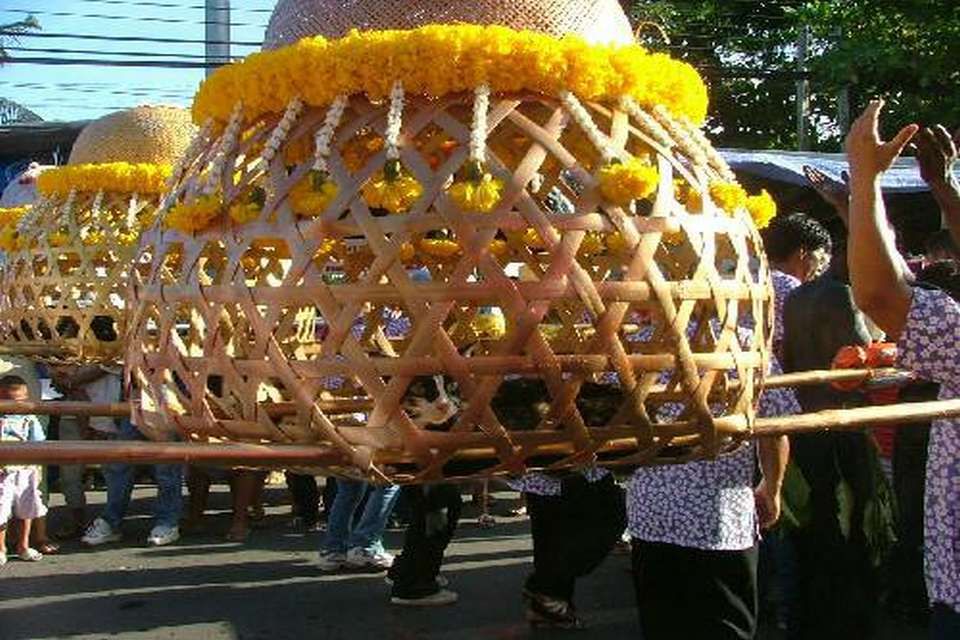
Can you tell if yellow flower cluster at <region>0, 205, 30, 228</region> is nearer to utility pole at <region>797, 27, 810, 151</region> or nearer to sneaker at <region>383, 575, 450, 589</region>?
sneaker at <region>383, 575, 450, 589</region>

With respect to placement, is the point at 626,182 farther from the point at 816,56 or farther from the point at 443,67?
the point at 816,56

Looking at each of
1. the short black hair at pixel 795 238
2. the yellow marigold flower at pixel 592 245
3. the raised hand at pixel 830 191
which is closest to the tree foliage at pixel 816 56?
the short black hair at pixel 795 238

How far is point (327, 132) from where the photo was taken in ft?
4.81

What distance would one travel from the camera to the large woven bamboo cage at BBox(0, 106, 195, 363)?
2832mm

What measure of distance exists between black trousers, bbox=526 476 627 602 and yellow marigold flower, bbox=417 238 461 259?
Result: 271 centimetres

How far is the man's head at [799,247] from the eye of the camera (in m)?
4.87

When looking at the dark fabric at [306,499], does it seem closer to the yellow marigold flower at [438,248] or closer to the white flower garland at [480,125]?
the yellow marigold flower at [438,248]

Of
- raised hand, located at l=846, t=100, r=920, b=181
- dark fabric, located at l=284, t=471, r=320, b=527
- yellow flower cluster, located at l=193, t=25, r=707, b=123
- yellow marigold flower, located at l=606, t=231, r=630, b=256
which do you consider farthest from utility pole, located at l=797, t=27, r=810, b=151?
yellow flower cluster, located at l=193, t=25, r=707, b=123

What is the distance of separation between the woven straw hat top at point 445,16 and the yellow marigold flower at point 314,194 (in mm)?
251

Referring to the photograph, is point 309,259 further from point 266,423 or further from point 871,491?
point 871,491

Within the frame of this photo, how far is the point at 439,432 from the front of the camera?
4.53 feet

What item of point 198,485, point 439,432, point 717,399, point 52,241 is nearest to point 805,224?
point 52,241

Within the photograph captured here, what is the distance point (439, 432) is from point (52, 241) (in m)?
1.96

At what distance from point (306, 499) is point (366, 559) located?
56.4 inches
